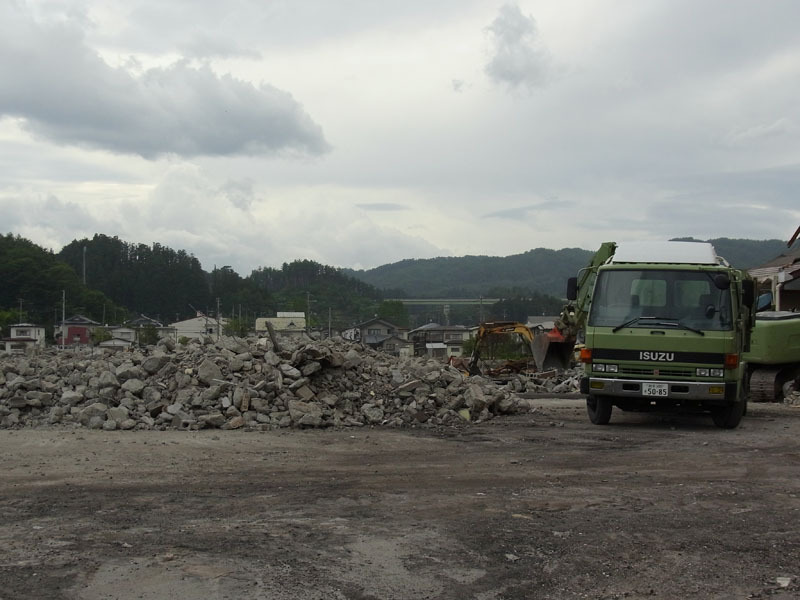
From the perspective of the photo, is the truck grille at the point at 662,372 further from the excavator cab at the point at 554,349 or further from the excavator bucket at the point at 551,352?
the excavator bucket at the point at 551,352

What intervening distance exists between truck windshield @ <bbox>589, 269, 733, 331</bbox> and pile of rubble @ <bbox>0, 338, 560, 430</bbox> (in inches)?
141

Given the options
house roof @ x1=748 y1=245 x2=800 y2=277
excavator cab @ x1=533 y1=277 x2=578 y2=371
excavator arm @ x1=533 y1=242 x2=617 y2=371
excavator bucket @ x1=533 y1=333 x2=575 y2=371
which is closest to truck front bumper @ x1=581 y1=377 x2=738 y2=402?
excavator arm @ x1=533 y1=242 x2=617 y2=371

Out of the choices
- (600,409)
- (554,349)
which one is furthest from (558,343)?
(600,409)

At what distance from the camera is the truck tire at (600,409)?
14.8 meters

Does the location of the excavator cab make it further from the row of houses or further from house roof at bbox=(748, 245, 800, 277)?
the row of houses

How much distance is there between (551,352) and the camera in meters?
27.8

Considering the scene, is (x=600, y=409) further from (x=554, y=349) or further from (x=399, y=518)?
(x=554, y=349)

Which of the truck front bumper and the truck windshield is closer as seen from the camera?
the truck front bumper

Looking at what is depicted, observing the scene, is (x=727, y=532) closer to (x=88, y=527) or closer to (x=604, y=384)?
(x=88, y=527)

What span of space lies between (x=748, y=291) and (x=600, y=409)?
316 cm

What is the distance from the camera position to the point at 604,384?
13.8 m

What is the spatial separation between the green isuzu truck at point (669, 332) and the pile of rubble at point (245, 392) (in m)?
3.22

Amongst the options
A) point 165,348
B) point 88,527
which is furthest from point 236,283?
point 88,527

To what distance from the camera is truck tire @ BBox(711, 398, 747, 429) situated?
562 inches
